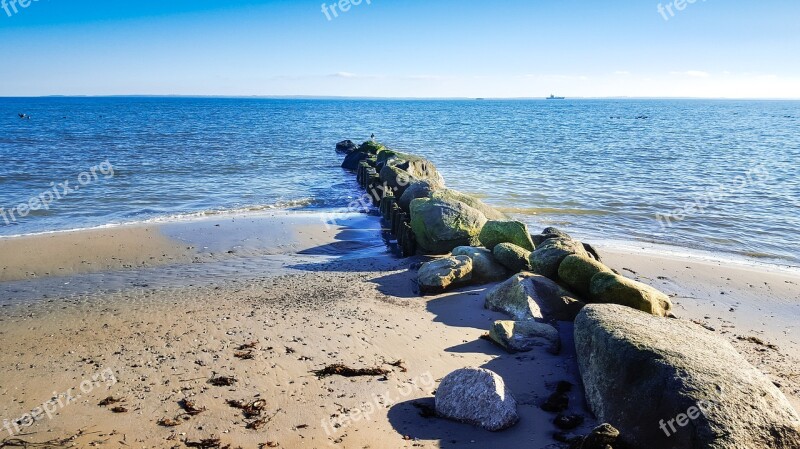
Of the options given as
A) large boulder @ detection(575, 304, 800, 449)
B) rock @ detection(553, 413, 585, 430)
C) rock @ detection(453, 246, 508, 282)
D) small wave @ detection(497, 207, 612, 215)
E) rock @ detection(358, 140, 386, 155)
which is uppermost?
rock @ detection(358, 140, 386, 155)

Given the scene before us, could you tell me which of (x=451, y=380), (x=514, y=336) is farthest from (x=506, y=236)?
(x=451, y=380)

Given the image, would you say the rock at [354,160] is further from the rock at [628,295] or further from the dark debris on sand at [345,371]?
the dark debris on sand at [345,371]

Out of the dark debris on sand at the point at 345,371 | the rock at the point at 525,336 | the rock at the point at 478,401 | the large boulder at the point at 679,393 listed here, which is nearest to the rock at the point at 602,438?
the large boulder at the point at 679,393

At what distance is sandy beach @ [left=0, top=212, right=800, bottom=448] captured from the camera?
6.99 metres

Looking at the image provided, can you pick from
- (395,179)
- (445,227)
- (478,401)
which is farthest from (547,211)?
(478,401)

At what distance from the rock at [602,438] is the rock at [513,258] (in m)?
6.88

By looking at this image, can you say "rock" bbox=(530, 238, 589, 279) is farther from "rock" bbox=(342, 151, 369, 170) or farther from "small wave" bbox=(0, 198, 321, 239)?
"rock" bbox=(342, 151, 369, 170)

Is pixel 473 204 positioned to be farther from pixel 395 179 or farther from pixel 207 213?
pixel 207 213

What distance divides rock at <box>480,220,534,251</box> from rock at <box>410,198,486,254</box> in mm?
920

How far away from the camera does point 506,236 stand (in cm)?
1397

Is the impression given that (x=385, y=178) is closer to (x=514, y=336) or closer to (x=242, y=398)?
(x=514, y=336)

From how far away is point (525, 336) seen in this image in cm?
919

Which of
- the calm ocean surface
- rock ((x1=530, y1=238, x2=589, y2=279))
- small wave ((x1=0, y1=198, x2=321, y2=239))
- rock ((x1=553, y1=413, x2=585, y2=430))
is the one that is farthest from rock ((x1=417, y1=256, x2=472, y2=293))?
small wave ((x1=0, y1=198, x2=321, y2=239))

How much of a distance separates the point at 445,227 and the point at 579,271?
4.80m
